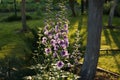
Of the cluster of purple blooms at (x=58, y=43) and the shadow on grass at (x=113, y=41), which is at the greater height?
the cluster of purple blooms at (x=58, y=43)

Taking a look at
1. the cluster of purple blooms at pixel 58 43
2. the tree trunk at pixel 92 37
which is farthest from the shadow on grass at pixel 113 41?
the cluster of purple blooms at pixel 58 43

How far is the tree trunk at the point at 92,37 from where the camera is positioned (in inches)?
356

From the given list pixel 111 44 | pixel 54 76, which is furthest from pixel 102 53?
pixel 54 76

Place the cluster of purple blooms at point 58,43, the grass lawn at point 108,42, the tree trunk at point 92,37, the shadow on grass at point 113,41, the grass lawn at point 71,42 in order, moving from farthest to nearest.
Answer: the shadow on grass at point 113,41 → the grass lawn at point 71,42 → the grass lawn at point 108,42 → the tree trunk at point 92,37 → the cluster of purple blooms at point 58,43

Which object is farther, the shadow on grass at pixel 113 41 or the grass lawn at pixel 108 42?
the shadow on grass at pixel 113 41

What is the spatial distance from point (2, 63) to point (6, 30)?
10790 mm

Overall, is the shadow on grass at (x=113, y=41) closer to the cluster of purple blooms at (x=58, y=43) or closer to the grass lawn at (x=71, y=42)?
the grass lawn at (x=71, y=42)

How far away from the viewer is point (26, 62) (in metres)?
10.8

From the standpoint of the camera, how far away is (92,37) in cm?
927

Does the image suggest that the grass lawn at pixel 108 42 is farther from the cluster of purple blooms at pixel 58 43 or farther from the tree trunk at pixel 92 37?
the cluster of purple blooms at pixel 58 43

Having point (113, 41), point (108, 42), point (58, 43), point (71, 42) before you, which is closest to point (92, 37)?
point (58, 43)

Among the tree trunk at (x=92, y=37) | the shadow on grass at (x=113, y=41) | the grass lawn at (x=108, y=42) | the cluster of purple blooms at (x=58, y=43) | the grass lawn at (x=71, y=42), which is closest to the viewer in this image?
the cluster of purple blooms at (x=58, y=43)

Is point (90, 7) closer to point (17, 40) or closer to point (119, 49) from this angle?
point (119, 49)

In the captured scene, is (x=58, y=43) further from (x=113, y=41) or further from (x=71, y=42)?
(x=113, y=41)
